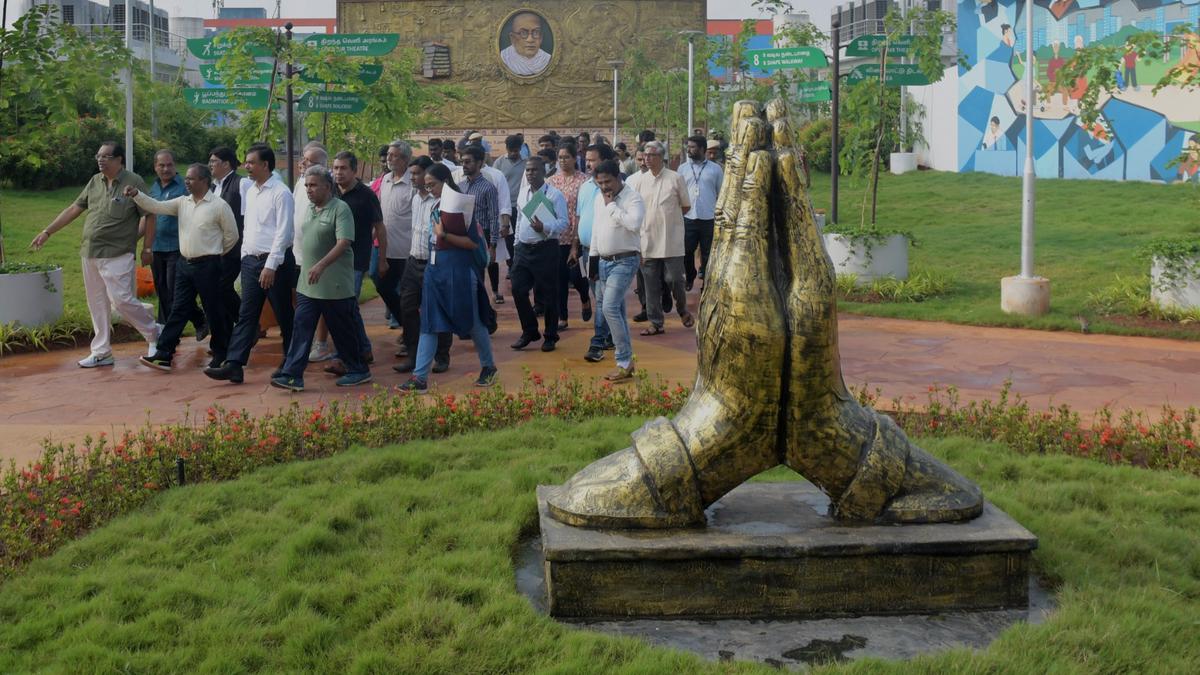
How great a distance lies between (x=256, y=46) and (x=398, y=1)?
3134cm

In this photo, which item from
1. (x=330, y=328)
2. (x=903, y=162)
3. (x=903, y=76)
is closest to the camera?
(x=330, y=328)

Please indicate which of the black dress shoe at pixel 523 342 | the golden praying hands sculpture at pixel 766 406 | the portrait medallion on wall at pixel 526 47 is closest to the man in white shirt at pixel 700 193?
the black dress shoe at pixel 523 342

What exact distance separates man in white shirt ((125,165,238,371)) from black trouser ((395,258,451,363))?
1.47 m

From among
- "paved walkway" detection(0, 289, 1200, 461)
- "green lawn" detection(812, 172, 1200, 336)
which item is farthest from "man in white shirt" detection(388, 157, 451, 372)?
"green lawn" detection(812, 172, 1200, 336)

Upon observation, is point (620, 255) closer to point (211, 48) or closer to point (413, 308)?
point (413, 308)

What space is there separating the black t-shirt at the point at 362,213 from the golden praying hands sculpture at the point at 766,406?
17.4 ft

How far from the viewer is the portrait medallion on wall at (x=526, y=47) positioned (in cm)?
4281

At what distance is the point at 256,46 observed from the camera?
42.8ft

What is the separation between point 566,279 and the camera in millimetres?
11188

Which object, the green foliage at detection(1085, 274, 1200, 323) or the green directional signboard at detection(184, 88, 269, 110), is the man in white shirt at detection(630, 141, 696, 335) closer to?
the green directional signboard at detection(184, 88, 269, 110)

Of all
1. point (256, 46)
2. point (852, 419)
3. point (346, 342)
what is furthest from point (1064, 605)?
point (256, 46)

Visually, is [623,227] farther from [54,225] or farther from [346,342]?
[54,225]

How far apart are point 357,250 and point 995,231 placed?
1205 centimetres

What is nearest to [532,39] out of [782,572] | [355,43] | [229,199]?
[355,43]
